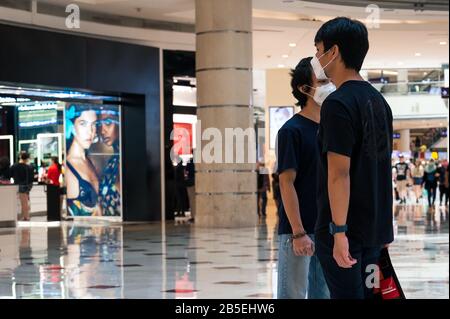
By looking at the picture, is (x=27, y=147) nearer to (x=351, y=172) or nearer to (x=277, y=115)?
(x=351, y=172)

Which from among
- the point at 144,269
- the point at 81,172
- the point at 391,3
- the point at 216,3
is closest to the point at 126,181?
the point at 81,172

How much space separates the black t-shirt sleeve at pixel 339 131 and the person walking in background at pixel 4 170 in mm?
2812

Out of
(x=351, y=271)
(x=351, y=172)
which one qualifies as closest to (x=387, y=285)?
(x=351, y=271)

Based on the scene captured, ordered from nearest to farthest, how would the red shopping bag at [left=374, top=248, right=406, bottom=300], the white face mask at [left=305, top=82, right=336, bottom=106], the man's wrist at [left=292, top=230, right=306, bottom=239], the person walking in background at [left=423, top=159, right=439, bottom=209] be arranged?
the red shopping bag at [left=374, top=248, right=406, bottom=300], the white face mask at [left=305, top=82, right=336, bottom=106], the man's wrist at [left=292, top=230, right=306, bottom=239], the person walking in background at [left=423, top=159, right=439, bottom=209]

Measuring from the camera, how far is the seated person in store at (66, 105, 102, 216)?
2011 centimetres

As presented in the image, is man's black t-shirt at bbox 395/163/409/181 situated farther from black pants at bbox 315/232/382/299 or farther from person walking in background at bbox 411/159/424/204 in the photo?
black pants at bbox 315/232/382/299

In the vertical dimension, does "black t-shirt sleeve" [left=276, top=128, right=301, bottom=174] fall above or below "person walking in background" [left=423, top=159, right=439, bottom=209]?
above

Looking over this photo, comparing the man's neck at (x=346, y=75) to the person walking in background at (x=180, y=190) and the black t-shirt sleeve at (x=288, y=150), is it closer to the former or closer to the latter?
the black t-shirt sleeve at (x=288, y=150)

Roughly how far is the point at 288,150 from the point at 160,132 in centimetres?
1539

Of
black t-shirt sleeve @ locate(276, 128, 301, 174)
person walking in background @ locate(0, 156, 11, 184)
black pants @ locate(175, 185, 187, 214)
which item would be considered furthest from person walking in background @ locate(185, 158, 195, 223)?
black t-shirt sleeve @ locate(276, 128, 301, 174)

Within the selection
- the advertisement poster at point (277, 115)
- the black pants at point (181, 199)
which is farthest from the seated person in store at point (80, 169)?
the advertisement poster at point (277, 115)

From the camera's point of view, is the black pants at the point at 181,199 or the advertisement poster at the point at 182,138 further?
the black pants at the point at 181,199

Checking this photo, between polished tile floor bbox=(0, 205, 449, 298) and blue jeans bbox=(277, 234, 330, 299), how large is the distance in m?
2.68

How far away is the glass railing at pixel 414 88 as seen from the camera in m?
35.0
